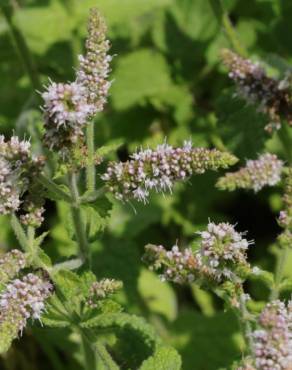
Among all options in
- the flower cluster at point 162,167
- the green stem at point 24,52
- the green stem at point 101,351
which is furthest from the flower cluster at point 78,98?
the green stem at point 24,52

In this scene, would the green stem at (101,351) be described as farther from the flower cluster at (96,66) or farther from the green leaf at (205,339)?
the green leaf at (205,339)

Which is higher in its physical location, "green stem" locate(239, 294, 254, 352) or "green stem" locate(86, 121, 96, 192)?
"green stem" locate(86, 121, 96, 192)

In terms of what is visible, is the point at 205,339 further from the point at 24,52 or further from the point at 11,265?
the point at 11,265

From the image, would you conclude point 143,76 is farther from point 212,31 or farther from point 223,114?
point 223,114

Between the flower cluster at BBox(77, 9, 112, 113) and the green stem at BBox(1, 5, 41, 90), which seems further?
the green stem at BBox(1, 5, 41, 90)

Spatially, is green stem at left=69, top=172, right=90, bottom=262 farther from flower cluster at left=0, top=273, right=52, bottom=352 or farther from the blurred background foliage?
the blurred background foliage

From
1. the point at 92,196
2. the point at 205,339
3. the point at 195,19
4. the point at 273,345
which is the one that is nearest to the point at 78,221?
the point at 92,196

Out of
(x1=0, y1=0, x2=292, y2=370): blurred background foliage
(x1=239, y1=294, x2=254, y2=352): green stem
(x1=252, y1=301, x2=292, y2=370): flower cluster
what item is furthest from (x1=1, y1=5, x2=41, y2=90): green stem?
(x1=252, y1=301, x2=292, y2=370): flower cluster
